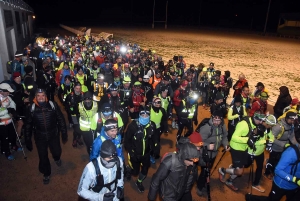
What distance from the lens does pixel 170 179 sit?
3.82 m

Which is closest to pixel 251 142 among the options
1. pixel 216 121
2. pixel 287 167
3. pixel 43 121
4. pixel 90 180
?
pixel 216 121

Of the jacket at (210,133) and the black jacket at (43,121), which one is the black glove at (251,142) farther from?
the black jacket at (43,121)

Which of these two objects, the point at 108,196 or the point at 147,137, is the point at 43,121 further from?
the point at 108,196

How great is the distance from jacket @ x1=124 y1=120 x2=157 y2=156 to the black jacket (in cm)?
158

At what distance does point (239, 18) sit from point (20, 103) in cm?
7763

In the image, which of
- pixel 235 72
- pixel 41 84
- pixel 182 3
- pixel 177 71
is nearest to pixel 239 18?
pixel 182 3

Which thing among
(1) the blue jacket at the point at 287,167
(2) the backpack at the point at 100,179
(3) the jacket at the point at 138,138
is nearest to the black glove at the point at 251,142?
(1) the blue jacket at the point at 287,167

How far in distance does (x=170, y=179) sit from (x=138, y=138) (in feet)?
5.45

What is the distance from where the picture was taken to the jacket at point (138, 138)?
17.5 ft

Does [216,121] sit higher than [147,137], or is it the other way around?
[216,121]

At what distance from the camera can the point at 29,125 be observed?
5371 millimetres

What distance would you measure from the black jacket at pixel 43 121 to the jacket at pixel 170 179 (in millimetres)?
2875

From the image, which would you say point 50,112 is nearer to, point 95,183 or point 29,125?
point 29,125

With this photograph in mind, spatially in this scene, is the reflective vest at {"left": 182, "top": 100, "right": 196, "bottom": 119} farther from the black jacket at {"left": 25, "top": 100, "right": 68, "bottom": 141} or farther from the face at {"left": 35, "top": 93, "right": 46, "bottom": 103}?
the face at {"left": 35, "top": 93, "right": 46, "bottom": 103}
